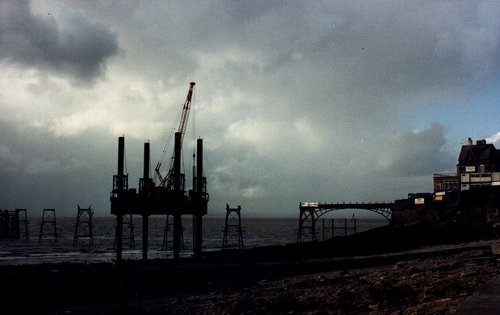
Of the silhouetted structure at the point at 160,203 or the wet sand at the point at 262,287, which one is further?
Result: the silhouetted structure at the point at 160,203

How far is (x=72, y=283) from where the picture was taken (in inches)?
1102

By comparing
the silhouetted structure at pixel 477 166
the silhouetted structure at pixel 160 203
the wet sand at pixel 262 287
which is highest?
the silhouetted structure at pixel 477 166

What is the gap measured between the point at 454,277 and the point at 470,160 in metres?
78.3

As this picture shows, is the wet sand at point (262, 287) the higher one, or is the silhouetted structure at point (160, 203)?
the silhouetted structure at point (160, 203)

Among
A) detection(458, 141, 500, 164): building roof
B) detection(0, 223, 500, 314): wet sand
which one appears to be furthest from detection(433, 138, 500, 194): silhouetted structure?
detection(0, 223, 500, 314): wet sand

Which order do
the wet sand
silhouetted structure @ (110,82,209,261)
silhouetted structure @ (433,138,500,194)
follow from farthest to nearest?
silhouetted structure @ (433,138,500,194)
silhouetted structure @ (110,82,209,261)
the wet sand

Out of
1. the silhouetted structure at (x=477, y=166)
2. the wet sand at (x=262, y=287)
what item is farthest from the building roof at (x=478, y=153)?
the wet sand at (x=262, y=287)

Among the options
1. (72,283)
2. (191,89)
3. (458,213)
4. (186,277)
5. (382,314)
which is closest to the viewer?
(382,314)

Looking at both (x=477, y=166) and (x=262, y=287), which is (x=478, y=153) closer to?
(x=477, y=166)

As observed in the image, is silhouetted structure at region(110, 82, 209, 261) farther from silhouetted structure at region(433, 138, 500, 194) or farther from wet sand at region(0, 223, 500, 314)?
silhouetted structure at region(433, 138, 500, 194)

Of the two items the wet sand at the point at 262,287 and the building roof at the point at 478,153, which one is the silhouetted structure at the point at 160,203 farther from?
the building roof at the point at 478,153

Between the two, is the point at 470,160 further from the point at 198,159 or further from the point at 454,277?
the point at 454,277

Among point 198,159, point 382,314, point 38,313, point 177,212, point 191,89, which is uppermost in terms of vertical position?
point 191,89

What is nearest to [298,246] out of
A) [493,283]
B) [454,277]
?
[454,277]
